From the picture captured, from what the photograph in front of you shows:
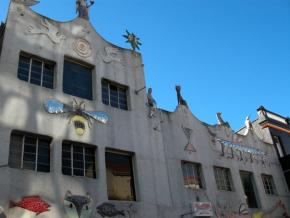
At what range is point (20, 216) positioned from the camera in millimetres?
10828

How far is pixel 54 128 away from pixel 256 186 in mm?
14059

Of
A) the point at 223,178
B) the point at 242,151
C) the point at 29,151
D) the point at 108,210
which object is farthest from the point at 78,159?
the point at 242,151

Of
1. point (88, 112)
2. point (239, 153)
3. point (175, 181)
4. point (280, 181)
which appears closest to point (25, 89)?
point (88, 112)

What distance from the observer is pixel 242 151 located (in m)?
22.6

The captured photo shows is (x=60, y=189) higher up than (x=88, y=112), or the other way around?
(x=88, y=112)

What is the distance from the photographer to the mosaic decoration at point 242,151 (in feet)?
70.0

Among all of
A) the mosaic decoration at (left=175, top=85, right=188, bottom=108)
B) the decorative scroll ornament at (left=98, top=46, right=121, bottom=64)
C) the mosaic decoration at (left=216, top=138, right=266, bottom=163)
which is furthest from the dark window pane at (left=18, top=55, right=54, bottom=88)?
the mosaic decoration at (left=216, top=138, right=266, bottom=163)

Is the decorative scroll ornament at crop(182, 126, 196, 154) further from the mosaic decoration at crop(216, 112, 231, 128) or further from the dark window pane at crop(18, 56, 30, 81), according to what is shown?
the dark window pane at crop(18, 56, 30, 81)

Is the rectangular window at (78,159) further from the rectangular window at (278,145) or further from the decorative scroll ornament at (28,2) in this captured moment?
the rectangular window at (278,145)

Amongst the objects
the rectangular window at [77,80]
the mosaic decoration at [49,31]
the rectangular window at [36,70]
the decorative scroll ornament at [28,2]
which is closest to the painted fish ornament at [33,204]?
the rectangular window at [36,70]

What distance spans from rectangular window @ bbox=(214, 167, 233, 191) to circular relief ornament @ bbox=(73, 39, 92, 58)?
32.0ft

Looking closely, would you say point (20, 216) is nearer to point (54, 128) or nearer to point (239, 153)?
point (54, 128)

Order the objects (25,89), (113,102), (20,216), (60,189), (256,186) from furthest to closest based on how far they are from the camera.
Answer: (256,186), (113,102), (25,89), (60,189), (20,216)

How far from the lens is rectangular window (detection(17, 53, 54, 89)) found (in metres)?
13.7
